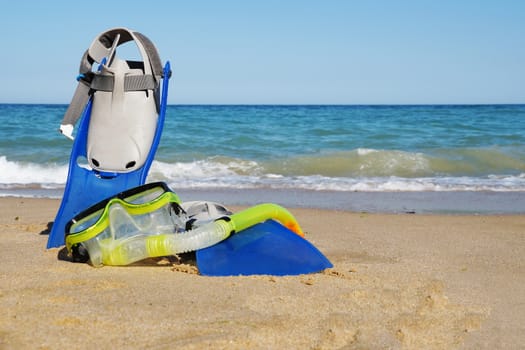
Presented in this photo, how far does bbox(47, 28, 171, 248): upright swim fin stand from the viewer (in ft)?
14.4

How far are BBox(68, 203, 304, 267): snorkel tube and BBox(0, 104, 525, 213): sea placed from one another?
378cm

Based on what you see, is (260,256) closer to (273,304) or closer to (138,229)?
(273,304)

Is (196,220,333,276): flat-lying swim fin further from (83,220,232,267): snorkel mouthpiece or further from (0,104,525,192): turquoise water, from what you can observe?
(0,104,525,192): turquoise water

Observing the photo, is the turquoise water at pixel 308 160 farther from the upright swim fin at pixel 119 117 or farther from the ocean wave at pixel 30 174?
the upright swim fin at pixel 119 117

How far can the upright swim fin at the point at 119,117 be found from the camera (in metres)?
4.39

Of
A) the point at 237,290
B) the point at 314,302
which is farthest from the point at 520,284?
the point at 237,290

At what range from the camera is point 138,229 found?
3818 mm

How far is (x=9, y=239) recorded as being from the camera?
4641 mm

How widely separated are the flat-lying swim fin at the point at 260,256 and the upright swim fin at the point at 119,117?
0.99 metres

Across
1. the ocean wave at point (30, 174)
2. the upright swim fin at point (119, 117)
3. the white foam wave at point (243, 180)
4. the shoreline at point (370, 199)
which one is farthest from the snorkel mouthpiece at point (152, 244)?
the ocean wave at point (30, 174)

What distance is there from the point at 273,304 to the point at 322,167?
9149 millimetres

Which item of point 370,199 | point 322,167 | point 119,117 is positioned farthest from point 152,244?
point 322,167

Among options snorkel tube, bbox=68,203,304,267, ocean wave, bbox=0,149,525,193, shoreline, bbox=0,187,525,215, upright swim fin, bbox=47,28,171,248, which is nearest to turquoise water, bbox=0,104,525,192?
ocean wave, bbox=0,149,525,193

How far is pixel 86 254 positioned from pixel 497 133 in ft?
58.4
